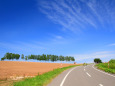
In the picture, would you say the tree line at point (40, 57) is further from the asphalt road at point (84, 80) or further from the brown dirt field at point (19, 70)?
the asphalt road at point (84, 80)

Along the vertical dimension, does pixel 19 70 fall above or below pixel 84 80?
below

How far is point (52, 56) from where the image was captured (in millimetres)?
146125

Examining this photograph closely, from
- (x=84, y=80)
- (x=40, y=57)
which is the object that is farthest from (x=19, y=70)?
(x=40, y=57)

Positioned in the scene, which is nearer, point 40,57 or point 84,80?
point 84,80

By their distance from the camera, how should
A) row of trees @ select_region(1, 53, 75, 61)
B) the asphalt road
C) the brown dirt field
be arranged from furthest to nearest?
row of trees @ select_region(1, 53, 75, 61) < the brown dirt field < the asphalt road

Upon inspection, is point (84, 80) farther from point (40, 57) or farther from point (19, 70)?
point (40, 57)

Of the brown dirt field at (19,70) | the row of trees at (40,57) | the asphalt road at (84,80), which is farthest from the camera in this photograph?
the row of trees at (40,57)

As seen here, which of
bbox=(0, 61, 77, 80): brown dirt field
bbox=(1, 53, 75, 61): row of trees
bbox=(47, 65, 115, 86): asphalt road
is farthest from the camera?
bbox=(1, 53, 75, 61): row of trees

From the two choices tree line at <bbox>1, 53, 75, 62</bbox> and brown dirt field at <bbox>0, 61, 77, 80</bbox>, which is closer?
brown dirt field at <bbox>0, 61, 77, 80</bbox>

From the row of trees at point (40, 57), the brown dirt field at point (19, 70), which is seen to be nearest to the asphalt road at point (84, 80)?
the brown dirt field at point (19, 70)

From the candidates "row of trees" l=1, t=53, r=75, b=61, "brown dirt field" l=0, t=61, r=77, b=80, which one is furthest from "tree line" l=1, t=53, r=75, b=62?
"brown dirt field" l=0, t=61, r=77, b=80

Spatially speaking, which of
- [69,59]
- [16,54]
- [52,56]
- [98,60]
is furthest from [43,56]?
[98,60]

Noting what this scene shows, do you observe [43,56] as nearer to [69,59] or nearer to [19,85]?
[69,59]

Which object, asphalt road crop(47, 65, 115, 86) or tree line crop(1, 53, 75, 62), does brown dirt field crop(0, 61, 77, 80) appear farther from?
tree line crop(1, 53, 75, 62)
